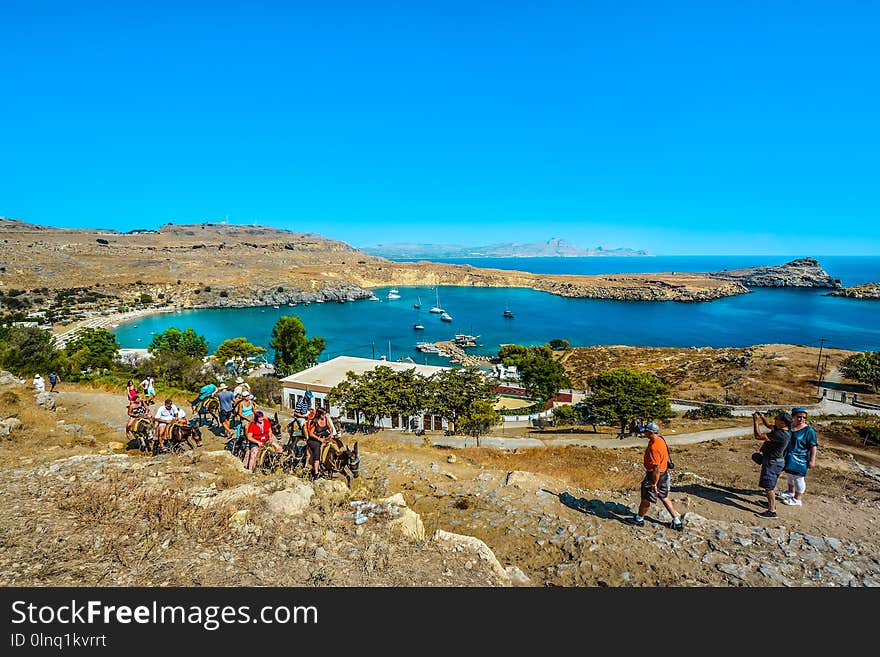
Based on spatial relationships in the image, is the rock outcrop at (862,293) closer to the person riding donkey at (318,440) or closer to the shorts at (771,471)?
the shorts at (771,471)

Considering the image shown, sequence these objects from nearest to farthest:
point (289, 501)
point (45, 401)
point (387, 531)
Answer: point (387, 531) < point (289, 501) < point (45, 401)

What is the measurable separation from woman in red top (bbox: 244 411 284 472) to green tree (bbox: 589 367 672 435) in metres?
20.5

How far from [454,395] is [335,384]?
12.5 metres

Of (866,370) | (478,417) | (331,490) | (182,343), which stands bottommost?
(182,343)

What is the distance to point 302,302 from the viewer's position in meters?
131

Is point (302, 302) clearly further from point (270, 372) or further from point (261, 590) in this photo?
point (261, 590)

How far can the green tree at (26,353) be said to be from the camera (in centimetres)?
2347

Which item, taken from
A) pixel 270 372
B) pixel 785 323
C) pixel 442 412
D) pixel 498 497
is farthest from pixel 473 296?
pixel 498 497

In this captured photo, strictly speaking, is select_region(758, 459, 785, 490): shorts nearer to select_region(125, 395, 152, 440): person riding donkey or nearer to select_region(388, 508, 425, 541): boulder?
select_region(388, 508, 425, 541): boulder

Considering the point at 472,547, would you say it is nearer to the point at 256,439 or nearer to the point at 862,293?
the point at 256,439

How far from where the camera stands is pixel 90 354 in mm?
35438

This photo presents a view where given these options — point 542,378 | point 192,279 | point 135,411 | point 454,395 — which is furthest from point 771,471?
point 192,279

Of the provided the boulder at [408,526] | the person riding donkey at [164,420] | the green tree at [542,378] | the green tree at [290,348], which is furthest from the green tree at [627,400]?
the green tree at [290,348]

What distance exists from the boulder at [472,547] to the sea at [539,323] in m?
61.2
